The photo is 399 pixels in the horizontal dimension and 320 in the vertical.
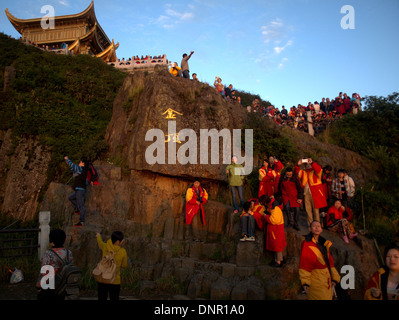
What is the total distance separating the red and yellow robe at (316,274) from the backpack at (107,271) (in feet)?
9.17

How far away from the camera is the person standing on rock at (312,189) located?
27.3ft

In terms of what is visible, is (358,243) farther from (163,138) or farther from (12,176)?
(12,176)

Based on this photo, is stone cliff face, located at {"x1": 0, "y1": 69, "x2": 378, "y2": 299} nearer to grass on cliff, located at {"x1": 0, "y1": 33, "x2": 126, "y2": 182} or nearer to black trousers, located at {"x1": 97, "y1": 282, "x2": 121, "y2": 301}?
grass on cliff, located at {"x1": 0, "y1": 33, "x2": 126, "y2": 182}

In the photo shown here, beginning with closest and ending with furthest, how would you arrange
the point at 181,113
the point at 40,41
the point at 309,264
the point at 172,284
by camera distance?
the point at 309,264 → the point at 172,284 → the point at 181,113 → the point at 40,41

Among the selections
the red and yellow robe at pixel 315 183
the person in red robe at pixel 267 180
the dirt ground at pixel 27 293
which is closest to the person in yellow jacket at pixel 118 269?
the dirt ground at pixel 27 293

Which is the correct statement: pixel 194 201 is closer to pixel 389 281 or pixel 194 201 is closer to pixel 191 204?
pixel 191 204

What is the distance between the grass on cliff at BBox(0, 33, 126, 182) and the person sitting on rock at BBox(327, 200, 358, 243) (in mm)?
9198

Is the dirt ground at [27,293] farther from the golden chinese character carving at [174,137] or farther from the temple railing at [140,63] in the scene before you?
the temple railing at [140,63]

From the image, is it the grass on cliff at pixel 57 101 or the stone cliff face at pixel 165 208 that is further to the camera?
the grass on cliff at pixel 57 101

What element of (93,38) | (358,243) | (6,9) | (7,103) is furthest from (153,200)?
(6,9)

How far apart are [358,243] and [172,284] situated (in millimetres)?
5246

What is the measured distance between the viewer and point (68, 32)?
2997 centimetres

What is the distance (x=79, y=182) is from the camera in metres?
8.39

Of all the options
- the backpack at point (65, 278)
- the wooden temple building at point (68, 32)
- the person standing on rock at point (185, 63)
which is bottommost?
the backpack at point (65, 278)
